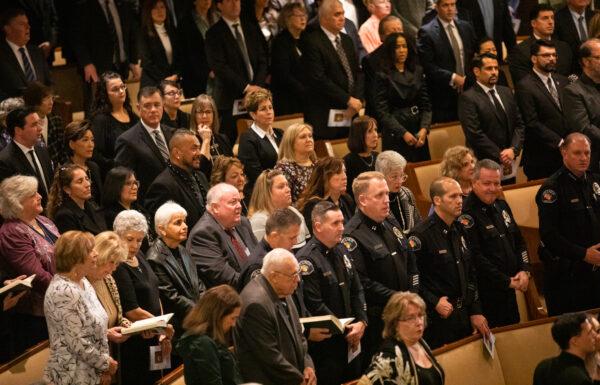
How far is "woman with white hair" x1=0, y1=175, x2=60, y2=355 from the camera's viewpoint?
552cm

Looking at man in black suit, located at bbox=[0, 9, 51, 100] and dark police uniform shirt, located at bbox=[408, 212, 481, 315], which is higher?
man in black suit, located at bbox=[0, 9, 51, 100]

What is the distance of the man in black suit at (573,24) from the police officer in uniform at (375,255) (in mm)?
3694

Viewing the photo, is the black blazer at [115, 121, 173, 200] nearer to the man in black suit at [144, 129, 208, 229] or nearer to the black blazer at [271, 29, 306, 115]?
the man in black suit at [144, 129, 208, 229]

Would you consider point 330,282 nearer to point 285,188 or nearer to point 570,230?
point 285,188

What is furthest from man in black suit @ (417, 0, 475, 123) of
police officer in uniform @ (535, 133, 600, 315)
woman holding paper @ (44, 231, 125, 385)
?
woman holding paper @ (44, 231, 125, 385)

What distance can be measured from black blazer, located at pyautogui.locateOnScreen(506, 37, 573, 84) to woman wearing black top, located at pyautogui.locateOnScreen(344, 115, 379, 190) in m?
1.89

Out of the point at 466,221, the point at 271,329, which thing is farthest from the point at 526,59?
the point at 271,329

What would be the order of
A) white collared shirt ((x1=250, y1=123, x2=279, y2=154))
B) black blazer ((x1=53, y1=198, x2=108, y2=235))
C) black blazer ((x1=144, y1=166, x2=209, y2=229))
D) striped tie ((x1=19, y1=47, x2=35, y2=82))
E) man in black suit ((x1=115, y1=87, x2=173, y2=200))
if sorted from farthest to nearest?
striped tie ((x1=19, y1=47, x2=35, y2=82)) → white collared shirt ((x1=250, y1=123, x2=279, y2=154)) → man in black suit ((x1=115, y1=87, x2=173, y2=200)) → black blazer ((x1=144, y1=166, x2=209, y2=229)) → black blazer ((x1=53, y1=198, x2=108, y2=235))

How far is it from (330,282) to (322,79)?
2924mm

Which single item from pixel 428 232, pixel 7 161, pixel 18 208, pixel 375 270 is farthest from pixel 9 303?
pixel 428 232

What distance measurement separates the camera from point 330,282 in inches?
219

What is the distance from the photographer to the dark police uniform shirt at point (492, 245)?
6324mm

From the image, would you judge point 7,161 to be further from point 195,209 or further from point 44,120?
point 195,209

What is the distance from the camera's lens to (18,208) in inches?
221
